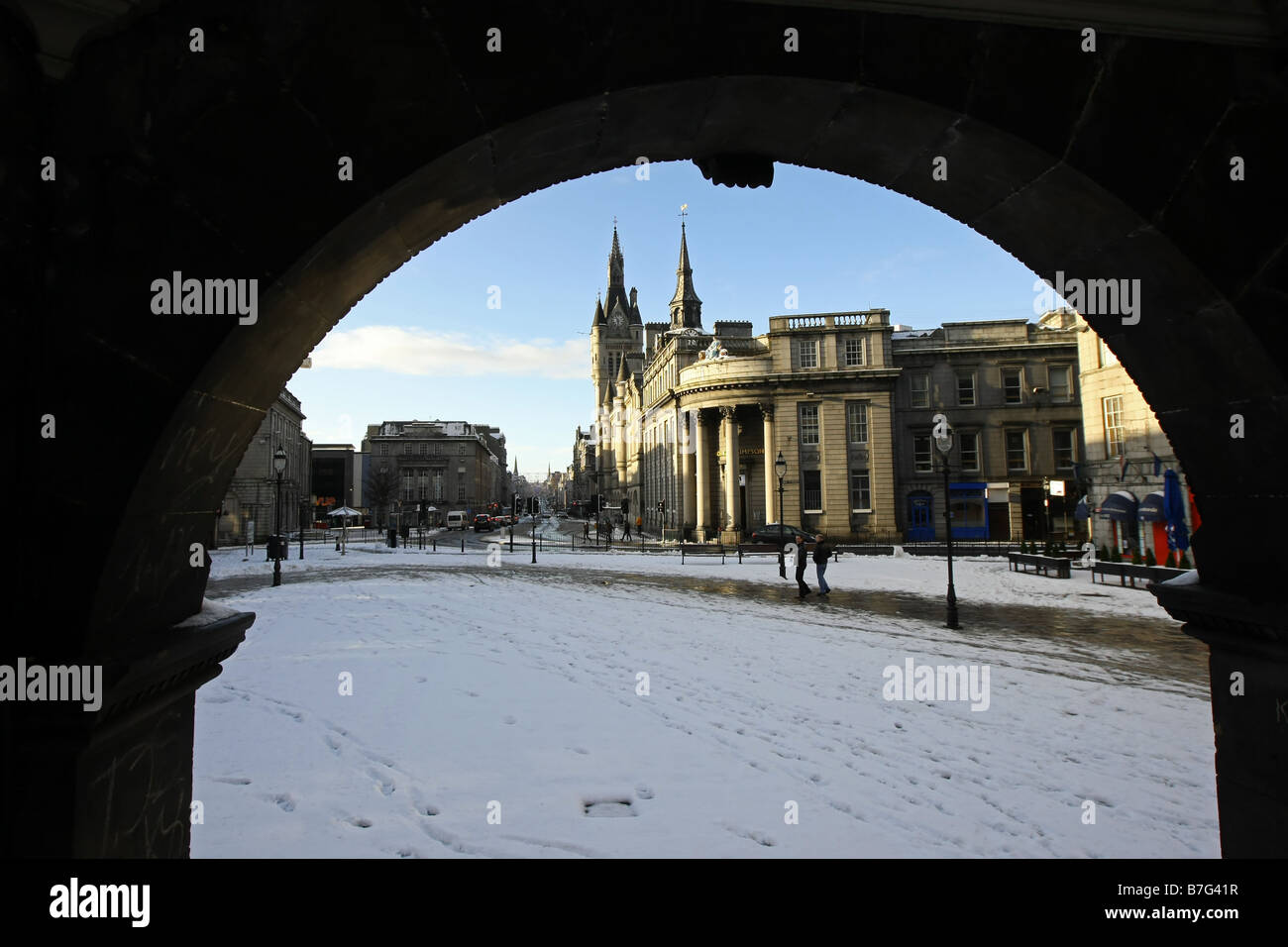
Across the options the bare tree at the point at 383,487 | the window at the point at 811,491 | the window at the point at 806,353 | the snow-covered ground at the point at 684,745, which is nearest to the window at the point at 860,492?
the window at the point at 811,491

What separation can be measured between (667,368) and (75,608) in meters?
59.5

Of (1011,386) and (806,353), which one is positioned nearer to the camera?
(1011,386)

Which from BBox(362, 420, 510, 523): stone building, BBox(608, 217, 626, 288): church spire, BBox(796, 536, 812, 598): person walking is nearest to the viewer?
BBox(796, 536, 812, 598): person walking

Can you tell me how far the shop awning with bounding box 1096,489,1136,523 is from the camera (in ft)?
75.4

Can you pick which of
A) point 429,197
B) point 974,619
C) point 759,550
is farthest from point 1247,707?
point 759,550

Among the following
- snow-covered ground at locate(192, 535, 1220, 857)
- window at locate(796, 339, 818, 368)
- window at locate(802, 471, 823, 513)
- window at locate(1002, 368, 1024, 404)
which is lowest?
snow-covered ground at locate(192, 535, 1220, 857)

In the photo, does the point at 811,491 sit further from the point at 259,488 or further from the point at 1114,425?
the point at 259,488

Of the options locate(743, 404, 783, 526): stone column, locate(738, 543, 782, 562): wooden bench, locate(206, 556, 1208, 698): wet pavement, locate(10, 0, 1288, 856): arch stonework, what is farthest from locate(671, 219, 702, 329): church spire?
locate(10, 0, 1288, 856): arch stonework

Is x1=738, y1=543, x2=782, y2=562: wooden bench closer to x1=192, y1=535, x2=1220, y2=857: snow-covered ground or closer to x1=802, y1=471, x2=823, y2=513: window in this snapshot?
x1=802, y1=471, x2=823, y2=513: window

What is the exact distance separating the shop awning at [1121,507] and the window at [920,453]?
67.7ft

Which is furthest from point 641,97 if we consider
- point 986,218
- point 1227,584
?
point 1227,584

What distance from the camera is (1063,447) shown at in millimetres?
42844

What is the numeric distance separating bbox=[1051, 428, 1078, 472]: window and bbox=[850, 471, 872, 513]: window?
12.8m

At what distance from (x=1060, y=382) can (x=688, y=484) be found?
28.0 metres
